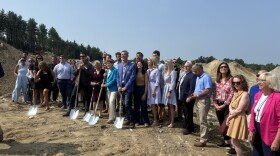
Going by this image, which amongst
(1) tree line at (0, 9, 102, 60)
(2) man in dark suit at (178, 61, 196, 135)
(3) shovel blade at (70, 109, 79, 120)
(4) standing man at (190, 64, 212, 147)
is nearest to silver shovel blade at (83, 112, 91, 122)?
(3) shovel blade at (70, 109, 79, 120)

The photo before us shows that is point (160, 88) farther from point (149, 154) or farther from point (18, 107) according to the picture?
point (18, 107)

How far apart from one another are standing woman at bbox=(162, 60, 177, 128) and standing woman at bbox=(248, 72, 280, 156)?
12.5 feet

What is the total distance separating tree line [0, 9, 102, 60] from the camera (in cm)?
7288

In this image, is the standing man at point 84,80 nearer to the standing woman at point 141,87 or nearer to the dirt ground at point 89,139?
the dirt ground at point 89,139

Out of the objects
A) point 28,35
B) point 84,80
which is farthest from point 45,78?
point 28,35

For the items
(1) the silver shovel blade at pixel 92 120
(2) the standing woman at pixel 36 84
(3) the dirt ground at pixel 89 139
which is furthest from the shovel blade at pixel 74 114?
(2) the standing woman at pixel 36 84

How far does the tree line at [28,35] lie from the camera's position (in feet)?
239

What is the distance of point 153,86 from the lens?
862cm

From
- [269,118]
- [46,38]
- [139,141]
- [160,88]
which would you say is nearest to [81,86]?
[160,88]

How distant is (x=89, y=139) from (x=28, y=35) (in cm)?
7798

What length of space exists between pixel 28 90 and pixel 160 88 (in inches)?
236

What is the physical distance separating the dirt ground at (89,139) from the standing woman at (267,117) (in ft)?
6.87

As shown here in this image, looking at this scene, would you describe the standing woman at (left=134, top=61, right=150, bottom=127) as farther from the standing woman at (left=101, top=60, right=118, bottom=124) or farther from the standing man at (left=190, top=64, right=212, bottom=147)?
the standing man at (left=190, top=64, right=212, bottom=147)

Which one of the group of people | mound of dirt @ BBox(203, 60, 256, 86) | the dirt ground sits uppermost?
mound of dirt @ BBox(203, 60, 256, 86)
